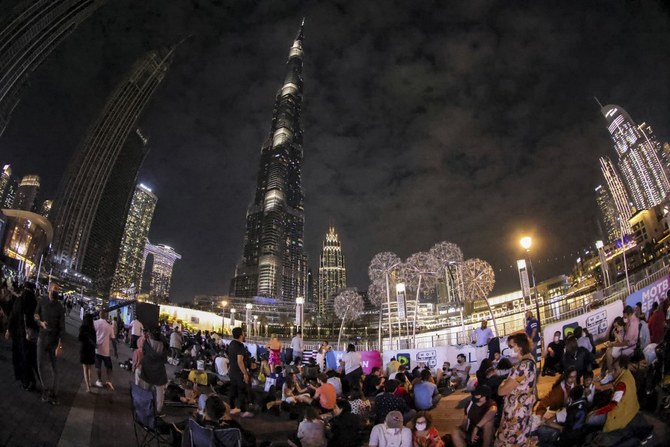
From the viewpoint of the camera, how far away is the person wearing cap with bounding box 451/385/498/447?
591cm

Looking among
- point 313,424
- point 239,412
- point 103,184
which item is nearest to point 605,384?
point 313,424

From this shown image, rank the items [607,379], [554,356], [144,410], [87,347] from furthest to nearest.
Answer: [554,356] < [87,347] < [607,379] < [144,410]

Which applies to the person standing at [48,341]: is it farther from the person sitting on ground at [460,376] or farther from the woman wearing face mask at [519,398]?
the person sitting on ground at [460,376]

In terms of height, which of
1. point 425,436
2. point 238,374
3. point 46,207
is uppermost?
point 46,207

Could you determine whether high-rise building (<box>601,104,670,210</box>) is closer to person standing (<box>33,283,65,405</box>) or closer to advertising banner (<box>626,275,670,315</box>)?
advertising banner (<box>626,275,670,315</box>)

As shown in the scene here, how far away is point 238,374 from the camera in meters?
9.13

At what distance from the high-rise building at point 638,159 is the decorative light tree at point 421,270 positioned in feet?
566

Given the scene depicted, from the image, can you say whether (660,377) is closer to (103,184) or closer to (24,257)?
(24,257)

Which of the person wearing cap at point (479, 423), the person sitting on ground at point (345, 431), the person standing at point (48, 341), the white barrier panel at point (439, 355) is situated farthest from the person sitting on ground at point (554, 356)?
the person standing at point (48, 341)

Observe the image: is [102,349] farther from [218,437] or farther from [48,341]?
[218,437]

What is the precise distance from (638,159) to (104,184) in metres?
230

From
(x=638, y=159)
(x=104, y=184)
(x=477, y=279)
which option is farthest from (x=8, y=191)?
(x=638, y=159)

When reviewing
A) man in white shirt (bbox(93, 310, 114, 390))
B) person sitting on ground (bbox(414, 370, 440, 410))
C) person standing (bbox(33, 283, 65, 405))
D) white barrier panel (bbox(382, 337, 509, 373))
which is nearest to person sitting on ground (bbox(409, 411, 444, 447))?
person sitting on ground (bbox(414, 370, 440, 410))

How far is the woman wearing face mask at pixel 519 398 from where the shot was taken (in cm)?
490
